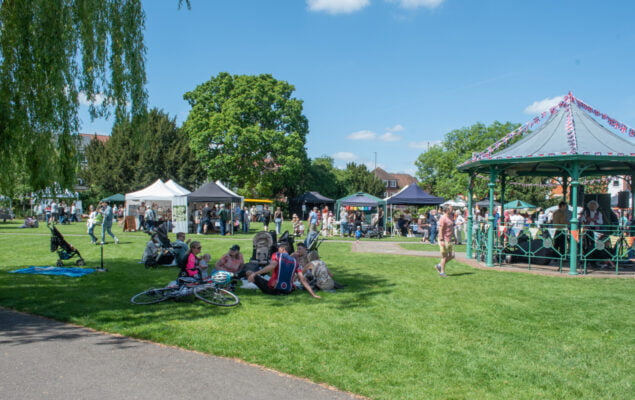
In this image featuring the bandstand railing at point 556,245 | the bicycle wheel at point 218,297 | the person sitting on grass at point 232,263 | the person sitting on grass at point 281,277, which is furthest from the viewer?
the bandstand railing at point 556,245

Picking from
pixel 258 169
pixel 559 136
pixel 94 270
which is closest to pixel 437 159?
pixel 258 169

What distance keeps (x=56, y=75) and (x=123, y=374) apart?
5937 millimetres

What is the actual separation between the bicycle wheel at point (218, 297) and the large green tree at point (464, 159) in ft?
148

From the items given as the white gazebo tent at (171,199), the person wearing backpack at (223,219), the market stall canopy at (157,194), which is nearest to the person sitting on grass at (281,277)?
the person wearing backpack at (223,219)

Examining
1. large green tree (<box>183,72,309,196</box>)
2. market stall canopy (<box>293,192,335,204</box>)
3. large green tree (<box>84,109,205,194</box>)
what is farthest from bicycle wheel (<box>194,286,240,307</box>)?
market stall canopy (<box>293,192,335,204</box>)

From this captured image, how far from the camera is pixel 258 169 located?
46.8 m

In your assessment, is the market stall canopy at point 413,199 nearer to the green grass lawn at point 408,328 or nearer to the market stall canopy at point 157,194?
the market stall canopy at point 157,194

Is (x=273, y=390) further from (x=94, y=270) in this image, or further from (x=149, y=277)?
(x=94, y=270)

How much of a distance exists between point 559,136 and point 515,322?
27.0 ft

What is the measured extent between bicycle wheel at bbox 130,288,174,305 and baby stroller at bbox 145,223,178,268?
441 centimetres

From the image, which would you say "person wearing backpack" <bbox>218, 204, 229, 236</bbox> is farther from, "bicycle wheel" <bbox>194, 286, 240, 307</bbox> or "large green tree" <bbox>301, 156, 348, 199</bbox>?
"large green tree" <bbox>301, 156, 348, 199</bbox>

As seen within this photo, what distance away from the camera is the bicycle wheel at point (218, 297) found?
8.10 m

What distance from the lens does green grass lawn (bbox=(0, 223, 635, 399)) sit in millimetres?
4863

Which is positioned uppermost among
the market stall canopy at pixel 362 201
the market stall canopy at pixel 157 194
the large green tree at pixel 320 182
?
the large green tree at pixel 320 182
